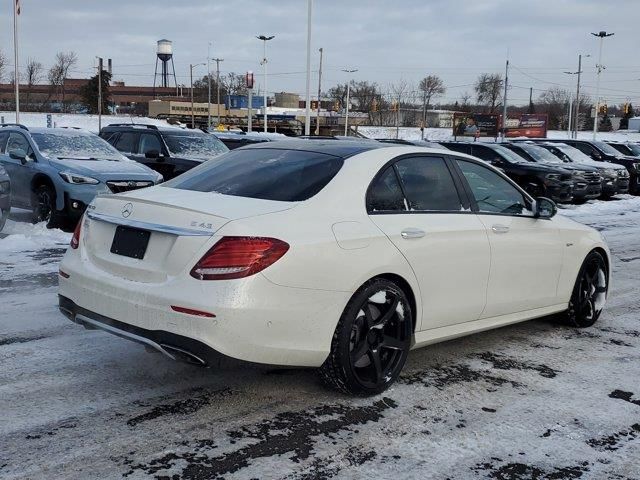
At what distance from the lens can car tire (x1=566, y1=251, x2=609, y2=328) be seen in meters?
6.10

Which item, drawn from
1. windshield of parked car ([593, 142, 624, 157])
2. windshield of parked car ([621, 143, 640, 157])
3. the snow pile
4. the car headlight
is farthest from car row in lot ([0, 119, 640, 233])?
windshield of parked car ([621, 143, 640, 157])

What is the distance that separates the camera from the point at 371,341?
4227 millimetres

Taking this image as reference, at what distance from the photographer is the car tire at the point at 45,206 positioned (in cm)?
1041

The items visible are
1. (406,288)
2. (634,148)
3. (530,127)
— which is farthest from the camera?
(530,127)

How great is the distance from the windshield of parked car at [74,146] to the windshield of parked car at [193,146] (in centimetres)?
188

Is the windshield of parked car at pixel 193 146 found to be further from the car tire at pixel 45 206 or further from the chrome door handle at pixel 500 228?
the chrome door handle at pixel 500 228

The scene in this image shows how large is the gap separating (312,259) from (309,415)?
90 centimetres

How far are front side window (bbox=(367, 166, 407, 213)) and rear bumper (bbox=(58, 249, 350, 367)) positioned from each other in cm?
71

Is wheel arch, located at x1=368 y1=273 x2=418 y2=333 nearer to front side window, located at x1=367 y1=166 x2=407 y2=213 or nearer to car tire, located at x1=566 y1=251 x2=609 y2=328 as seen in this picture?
front side window, located at x1=367 y1=166 x2=407 y2=213

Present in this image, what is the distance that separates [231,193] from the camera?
434cm

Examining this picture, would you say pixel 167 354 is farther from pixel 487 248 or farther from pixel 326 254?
pixel 487 248

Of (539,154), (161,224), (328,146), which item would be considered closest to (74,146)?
(328,146)

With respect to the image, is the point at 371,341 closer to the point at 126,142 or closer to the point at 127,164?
the point at 127,164

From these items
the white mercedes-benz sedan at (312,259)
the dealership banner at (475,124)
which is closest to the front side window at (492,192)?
the white mercedes-benz sedan at (312,259)
